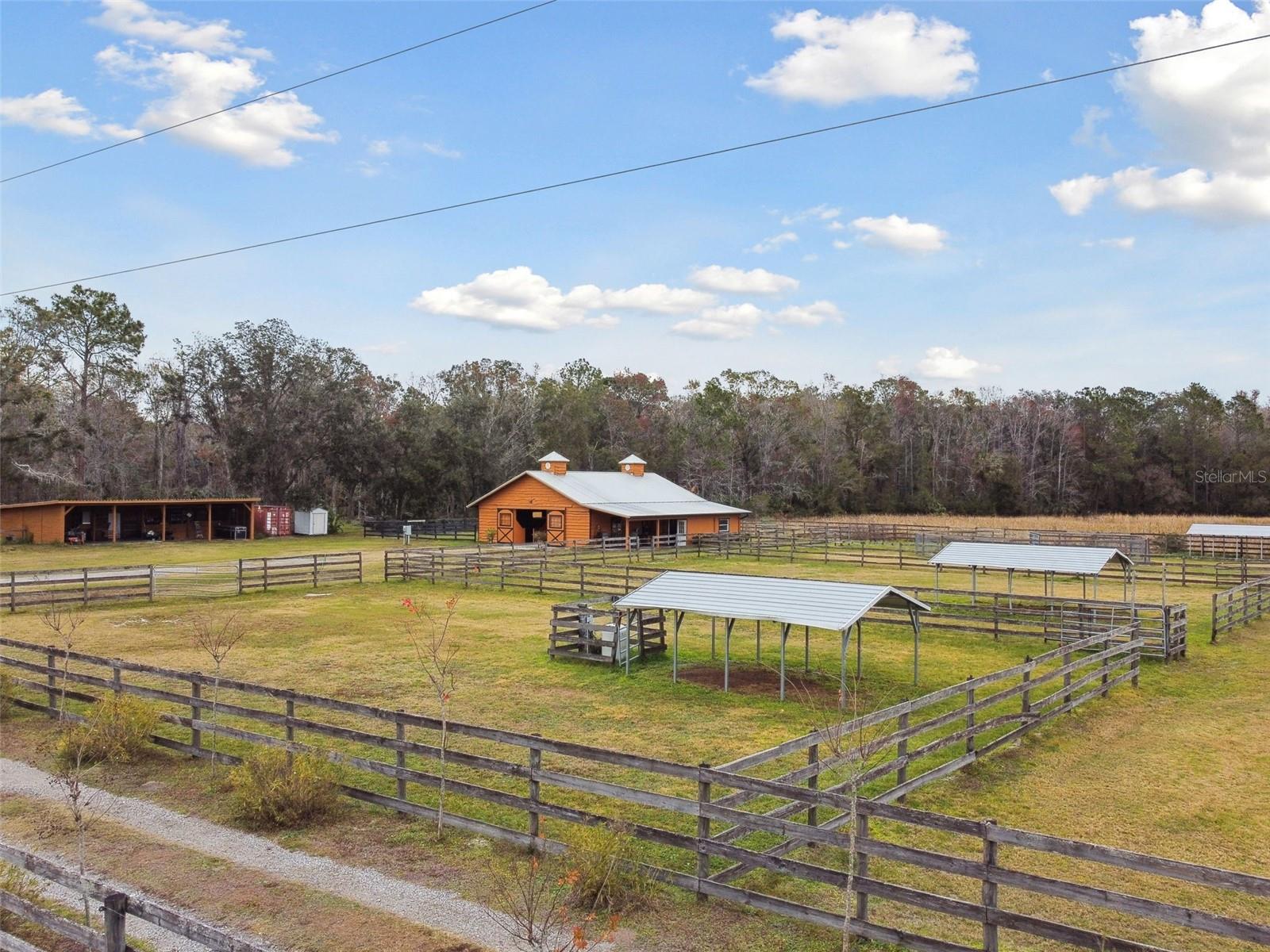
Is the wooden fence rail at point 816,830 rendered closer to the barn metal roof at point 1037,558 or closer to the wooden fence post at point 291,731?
the wooden fence post at point 291,731

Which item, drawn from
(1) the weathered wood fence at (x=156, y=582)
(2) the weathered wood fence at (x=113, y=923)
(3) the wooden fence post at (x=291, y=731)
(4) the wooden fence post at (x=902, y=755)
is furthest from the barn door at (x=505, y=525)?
(2) the weathered wood fence at (x=113, y=923)

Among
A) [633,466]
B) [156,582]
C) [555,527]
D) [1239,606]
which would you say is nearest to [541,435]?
[633,466]

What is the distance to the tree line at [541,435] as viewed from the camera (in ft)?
184

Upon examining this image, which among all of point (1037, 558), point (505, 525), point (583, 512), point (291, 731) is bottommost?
point (291, 731)

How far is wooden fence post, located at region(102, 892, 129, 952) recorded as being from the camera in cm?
461

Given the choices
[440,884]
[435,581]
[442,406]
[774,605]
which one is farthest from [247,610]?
[442,406]

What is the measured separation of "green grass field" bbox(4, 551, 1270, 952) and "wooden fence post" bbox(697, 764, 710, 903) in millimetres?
266

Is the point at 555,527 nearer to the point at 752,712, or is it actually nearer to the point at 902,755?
the point at 752,712

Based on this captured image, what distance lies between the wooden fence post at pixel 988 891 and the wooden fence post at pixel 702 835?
2018mm

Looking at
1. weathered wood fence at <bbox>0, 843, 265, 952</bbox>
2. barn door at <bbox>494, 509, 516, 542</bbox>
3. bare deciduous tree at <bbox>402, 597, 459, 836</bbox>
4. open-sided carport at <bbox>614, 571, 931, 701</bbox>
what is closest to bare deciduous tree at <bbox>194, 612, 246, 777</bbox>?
bare deciduous tree at <bbox>402, 597, 459, 836</bbox>

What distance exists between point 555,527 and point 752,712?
3221cm

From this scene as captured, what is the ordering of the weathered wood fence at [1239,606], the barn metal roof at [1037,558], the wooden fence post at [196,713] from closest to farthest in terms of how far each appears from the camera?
the wooden fence post at [196,713] < the weathered wood fence at [1239,606] < the barn metal roof at [1037,558]

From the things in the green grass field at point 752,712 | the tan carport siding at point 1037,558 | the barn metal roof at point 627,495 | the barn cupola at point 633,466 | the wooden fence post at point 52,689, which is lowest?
the green grass field at point 752,712

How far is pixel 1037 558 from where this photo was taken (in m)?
22.0
